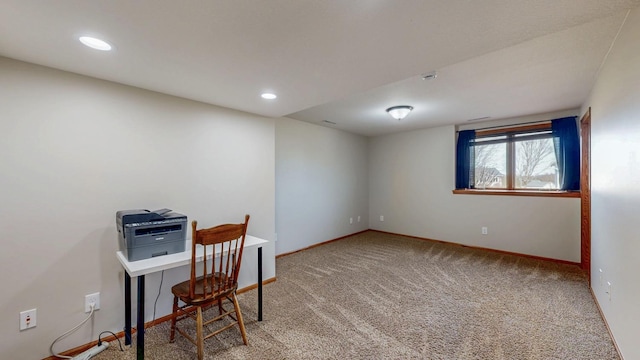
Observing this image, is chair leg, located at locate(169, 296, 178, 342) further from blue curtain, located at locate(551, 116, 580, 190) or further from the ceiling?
blue curtain, located at locate(551, 116, 580, 190)

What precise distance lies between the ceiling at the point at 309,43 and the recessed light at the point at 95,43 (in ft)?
0.14

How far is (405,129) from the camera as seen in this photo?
16.9 ft

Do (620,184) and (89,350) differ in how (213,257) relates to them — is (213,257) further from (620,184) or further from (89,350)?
(620,184)

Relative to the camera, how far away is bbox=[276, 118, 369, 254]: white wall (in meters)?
4.20

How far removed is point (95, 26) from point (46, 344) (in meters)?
2.18

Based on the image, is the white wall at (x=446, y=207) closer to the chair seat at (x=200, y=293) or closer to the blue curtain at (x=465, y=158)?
the blue curtain at (x=465, y=158)

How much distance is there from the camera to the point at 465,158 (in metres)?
4.62

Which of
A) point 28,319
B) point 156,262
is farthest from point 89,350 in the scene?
point 156,262

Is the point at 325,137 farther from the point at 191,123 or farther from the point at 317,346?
the point at 317,346

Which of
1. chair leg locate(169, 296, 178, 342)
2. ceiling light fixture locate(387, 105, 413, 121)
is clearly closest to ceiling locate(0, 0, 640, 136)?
ceiling light fixture locate(387, 105, 413, 121)

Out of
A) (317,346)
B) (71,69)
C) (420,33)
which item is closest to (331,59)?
(420,33)

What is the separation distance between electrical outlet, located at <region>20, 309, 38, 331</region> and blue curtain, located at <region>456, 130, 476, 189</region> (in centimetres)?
545

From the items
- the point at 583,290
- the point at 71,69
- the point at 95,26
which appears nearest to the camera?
the point at 95,26

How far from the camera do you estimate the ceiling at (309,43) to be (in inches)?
48.6
